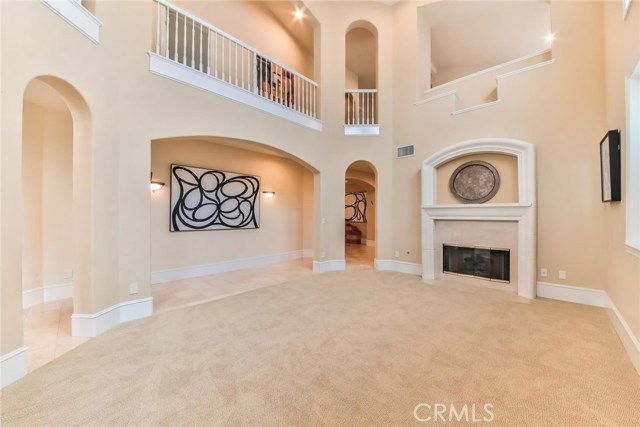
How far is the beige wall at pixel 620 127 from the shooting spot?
234cm

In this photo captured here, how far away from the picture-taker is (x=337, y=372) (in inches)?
81.2

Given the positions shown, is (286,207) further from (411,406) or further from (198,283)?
(411,406)

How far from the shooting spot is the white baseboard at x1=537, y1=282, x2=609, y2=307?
366 cm

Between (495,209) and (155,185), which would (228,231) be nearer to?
(155,185)

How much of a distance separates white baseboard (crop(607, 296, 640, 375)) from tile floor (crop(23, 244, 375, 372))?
4011 millimetres

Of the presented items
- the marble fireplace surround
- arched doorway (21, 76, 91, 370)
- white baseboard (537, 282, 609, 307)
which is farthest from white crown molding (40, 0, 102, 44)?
white baseboard (537, 282, 609, 307)

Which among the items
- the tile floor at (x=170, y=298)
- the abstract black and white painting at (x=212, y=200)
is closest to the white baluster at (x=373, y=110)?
the abstract black and white painting at (x=212, y=200)

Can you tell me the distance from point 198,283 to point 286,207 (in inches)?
127

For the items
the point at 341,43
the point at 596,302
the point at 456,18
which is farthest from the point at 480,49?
the point at 596,302

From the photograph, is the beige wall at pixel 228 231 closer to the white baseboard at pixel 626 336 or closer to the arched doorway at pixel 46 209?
the arched doorway at pixel 46 209

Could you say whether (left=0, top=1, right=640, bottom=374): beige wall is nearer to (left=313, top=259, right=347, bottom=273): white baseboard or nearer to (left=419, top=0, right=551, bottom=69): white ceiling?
(left=313, top=259, right=347, bottom=273): white baseboard

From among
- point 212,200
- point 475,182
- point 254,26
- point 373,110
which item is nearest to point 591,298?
point 475,182

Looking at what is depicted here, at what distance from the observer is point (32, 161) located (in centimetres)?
367

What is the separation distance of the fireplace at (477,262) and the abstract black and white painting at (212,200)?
444 centimetres
